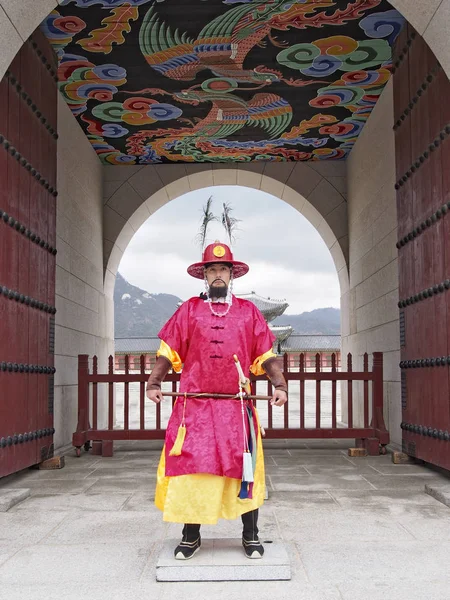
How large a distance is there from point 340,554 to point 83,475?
8.94 ft

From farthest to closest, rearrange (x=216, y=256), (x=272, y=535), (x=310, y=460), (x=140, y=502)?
1. (x=310, y=460)
2. (x=140, y=502)
3. (x=272, y=535)
4. (x=216, y=256)

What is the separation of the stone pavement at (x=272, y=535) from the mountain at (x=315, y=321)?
7677 cm

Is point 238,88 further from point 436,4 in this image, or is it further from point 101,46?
point 436,4

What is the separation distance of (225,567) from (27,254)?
3057 mm

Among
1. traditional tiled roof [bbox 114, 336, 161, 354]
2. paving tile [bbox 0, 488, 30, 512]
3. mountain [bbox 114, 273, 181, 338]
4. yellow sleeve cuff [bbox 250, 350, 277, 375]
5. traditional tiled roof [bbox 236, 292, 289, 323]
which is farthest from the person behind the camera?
mountain [bbox 114, 273, 181, 338]

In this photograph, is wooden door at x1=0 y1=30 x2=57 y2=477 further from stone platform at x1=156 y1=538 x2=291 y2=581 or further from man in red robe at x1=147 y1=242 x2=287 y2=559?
stone platform at x1=156 y1=538 x2=291 y2=581

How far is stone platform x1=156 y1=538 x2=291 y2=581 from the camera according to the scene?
257 centimetres

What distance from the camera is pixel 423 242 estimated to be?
484 cm

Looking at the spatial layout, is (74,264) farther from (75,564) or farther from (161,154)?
(75,564)

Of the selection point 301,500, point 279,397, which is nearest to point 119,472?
point 301,500

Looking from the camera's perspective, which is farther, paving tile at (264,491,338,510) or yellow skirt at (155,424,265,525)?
paving tile at (264,491,338,510)

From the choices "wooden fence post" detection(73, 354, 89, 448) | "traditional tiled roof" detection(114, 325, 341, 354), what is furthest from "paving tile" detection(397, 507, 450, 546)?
"traditional tiled roof" detection(114, 325, 341, 354)

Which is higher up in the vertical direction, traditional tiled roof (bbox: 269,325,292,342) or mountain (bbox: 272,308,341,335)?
mountain (bbox: 272,308,341,335)

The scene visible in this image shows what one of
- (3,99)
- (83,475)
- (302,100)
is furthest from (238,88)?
(83,475)
